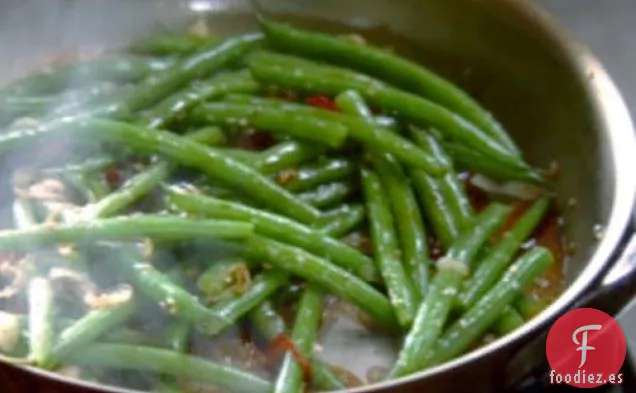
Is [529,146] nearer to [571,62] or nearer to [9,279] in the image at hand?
[571,62]

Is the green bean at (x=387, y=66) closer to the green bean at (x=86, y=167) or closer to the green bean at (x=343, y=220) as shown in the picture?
the green bean at (x=343, y=220)

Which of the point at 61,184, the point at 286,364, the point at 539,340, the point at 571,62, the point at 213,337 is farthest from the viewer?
the point at 571,62

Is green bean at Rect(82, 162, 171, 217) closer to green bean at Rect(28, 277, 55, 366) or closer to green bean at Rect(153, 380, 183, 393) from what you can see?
green bean at Rect(28, 277, 55, 366)

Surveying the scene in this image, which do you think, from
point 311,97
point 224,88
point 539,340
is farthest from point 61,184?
point 539,340

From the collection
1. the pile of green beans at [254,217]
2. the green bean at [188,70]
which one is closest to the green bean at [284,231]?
the pile of green beans at [254,217]

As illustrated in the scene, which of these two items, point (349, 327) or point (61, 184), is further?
point (61, 184)

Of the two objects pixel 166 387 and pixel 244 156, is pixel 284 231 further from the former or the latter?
pixel 166 387

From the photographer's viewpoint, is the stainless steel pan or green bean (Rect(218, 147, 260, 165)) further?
green bean (Rect(218, 147, 260, 165))

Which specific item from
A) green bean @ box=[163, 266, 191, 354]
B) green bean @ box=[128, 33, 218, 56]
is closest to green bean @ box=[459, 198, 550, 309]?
green bean @ box=[163, 266, 191, 354]
